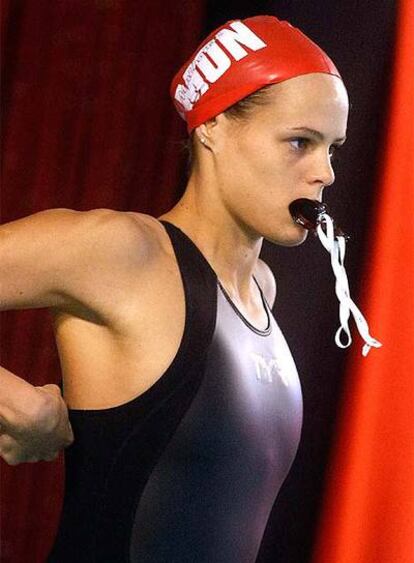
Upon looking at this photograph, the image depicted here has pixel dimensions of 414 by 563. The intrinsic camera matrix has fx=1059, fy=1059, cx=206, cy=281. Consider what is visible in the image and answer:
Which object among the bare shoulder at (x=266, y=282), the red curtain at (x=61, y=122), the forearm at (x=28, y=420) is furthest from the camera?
the red curtain at (x=61, y=122)

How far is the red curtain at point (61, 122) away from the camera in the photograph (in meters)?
1.79

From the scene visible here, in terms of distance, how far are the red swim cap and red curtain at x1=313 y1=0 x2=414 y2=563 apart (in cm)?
59

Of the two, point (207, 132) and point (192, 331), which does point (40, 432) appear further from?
point (207, 132)

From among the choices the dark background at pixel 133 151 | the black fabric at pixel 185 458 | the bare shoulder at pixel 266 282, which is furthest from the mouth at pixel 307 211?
the dark background at pixel 133 151

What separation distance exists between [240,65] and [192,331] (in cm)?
33

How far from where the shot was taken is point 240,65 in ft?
4.02

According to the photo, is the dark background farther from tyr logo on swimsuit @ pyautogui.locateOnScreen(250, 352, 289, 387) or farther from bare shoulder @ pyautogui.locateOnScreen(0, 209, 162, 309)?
bare shoulder @ pyautogui.locateOnScreen(0, 209, 162, 309)

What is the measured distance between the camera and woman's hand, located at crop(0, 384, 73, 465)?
102 centimetres

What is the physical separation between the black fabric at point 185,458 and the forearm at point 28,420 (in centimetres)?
6

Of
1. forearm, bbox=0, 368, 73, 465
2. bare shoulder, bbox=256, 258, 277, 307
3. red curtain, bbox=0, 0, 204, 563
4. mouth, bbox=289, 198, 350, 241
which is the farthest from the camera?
red curtain, bbox=0, 0, 204, 563

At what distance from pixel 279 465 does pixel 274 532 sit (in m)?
0.71

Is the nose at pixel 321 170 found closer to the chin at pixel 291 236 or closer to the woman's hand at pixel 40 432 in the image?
the chin at pixel 291 236

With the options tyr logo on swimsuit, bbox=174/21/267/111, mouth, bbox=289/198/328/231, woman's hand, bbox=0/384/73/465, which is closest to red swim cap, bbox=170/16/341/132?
tyr logo on swimsuit, bbox=174/21/267/111

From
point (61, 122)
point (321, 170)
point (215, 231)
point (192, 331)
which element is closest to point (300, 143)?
point (321, 170)
